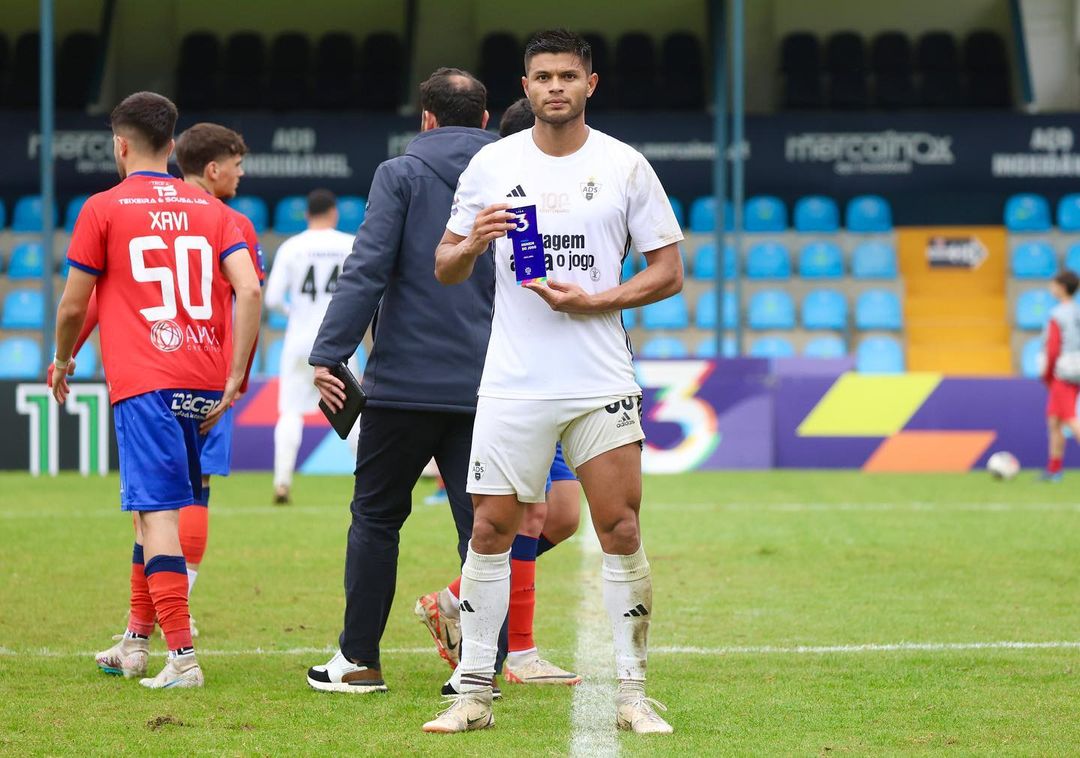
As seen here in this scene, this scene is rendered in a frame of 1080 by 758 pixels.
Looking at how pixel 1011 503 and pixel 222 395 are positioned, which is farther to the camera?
pixel 1011 503

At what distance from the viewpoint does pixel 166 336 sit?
19.4ft

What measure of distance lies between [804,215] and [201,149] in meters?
16.3

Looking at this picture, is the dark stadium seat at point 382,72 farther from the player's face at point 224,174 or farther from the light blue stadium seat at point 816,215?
the player's face at point 224,174

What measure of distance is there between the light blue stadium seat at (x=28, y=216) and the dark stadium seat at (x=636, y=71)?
792 cm

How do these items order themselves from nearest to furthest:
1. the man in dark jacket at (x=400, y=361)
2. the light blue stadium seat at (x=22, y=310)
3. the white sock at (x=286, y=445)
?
the man in dark jacket at (x=400, y=361) → the white sock at (x=286, y=445) → the light blue stadium seat at (x=22, y=310)

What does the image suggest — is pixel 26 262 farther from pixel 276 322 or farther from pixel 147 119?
pixel 147 119

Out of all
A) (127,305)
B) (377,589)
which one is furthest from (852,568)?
(127,305)

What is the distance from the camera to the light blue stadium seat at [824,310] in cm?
2067

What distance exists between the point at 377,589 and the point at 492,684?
0.62 meters

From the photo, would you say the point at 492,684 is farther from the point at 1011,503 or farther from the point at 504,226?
the point at 1011,503

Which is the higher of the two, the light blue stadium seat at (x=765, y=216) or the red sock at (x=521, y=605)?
the light blue stadium seat at (x=765, y=216)

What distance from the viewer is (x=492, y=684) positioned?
539cm

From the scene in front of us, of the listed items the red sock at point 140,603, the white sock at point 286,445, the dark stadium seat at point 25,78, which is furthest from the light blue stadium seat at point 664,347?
the red sock at point 140,603

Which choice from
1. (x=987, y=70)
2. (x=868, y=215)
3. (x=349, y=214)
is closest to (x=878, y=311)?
(x=868, y=215)
